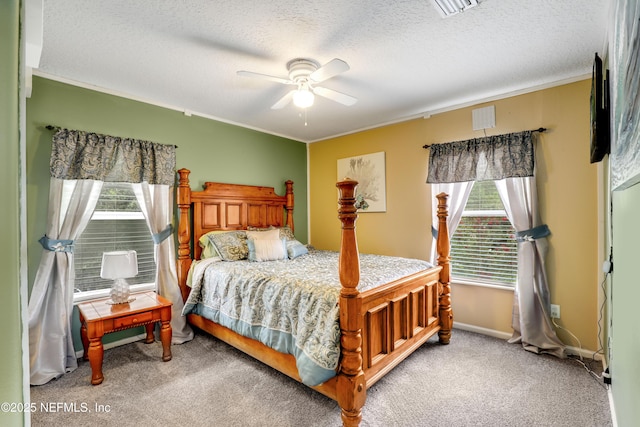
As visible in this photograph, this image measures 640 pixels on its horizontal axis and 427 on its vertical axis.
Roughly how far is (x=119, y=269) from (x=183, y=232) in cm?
83

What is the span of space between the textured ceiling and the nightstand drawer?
2089mm

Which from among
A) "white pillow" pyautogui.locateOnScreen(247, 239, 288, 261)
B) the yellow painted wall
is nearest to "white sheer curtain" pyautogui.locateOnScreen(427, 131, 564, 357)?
the yellow painted wall

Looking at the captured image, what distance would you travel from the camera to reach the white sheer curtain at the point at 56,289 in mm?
2371

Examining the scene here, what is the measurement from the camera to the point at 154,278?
127 inches

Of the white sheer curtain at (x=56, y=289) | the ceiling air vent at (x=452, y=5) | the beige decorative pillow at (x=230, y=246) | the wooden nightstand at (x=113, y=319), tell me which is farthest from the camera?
the beige decorative pillow at (x=230, y=246)

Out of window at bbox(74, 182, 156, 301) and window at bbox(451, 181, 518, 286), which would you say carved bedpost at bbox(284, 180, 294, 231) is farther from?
window at bbox(451, 181, 518, 286)

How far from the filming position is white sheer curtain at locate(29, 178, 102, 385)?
237cm

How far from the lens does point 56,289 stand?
8.15ft

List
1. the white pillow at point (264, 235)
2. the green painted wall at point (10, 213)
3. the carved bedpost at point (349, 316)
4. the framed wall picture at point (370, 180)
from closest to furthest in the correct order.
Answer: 1. the green painted wall at point (10, 213)
2. the carved bedpost at point (349, 316)
3. the white pillow at point (264, 235)
4. the framed wall picture at point (370, 180)

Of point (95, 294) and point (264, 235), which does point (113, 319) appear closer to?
point (95, 294)

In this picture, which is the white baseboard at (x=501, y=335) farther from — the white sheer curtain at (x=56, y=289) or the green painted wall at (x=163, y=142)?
the white sheer curtain at (x=56, y=289)

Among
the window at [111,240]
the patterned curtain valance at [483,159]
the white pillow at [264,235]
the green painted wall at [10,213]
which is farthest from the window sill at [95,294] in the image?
the patterned curtain valance at [483,159]

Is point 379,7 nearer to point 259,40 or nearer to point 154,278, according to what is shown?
point 259,40

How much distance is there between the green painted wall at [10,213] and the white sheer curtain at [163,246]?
2824 mm
